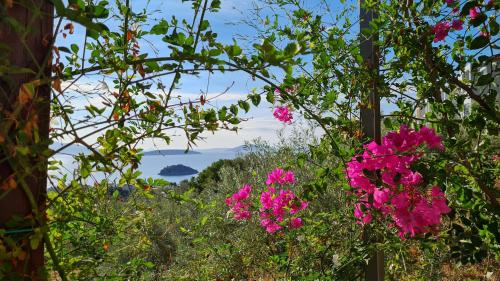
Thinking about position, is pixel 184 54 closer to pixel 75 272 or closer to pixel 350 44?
pixel 75 272

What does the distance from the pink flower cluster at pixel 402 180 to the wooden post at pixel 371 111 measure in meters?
0.35

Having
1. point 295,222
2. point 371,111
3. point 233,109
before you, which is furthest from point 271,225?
point 233,109

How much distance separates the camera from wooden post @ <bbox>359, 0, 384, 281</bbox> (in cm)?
200

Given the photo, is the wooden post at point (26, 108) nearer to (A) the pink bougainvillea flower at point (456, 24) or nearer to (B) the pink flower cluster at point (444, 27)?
(B) the pink flower cluster at point (444, 27)

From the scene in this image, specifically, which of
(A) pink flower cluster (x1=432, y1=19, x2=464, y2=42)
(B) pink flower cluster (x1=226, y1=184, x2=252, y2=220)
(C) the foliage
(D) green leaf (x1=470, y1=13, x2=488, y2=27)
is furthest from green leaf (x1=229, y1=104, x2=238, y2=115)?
(B) pink flower cluster (x1=226, y1=184, x2=252, y2=220)

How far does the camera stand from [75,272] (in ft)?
4.63

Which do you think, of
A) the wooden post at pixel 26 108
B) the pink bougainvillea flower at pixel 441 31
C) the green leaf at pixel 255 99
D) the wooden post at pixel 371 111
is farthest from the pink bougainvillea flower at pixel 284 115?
the wooden post at pixel 26 108

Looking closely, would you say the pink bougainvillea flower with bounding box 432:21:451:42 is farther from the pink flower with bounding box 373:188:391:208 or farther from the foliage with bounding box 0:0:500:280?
the pink flower with bounding box 373:188:391:208

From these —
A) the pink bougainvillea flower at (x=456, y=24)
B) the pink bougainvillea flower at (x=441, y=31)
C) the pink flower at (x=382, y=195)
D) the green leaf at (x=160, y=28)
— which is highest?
the pink bougainvillea flower at (x=456, y=24)

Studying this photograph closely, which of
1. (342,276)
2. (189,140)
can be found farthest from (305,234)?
(189,140)

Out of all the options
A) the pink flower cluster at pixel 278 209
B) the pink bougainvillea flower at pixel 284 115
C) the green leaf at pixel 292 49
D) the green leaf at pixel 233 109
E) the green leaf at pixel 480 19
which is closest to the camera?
the green leaf at pixel 292 49

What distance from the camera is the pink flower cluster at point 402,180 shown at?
1599 mm

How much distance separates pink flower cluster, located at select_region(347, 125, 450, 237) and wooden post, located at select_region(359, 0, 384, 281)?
35 cm

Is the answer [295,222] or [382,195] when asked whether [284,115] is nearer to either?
[295,222]
